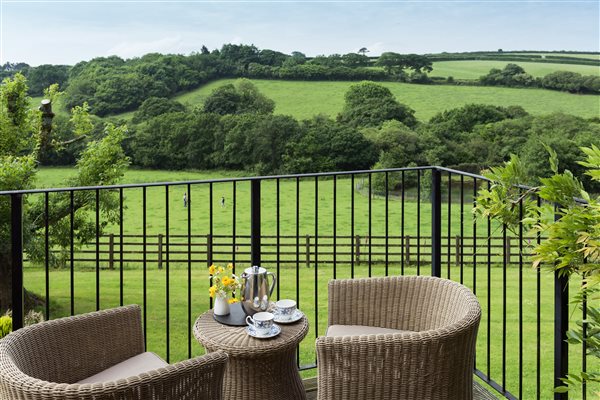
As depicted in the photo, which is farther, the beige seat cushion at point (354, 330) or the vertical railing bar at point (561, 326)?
the beige seat cushion at point (354, 330)

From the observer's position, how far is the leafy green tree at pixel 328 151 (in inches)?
841

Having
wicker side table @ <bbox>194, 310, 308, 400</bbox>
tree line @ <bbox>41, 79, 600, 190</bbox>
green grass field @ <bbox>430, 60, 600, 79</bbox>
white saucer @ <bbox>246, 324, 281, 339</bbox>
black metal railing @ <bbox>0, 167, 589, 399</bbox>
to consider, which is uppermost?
green grass field @ <bbox>430, 60, 600, 79</bbox>

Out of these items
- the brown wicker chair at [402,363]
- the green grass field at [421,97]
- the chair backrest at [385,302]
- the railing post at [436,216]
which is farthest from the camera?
the green grass field at [421,97]

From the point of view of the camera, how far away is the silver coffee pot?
2434 millimetres

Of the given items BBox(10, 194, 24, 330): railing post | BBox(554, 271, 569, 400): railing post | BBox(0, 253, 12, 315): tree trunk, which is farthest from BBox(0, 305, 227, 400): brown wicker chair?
BBox(0, 253, 12, 315): tree trunk

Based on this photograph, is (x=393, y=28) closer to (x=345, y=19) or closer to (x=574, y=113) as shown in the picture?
(x=345, y=19)

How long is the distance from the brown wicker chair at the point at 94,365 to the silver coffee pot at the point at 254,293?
437mm

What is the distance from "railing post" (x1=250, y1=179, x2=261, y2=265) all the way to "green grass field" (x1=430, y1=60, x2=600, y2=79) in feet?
76.3

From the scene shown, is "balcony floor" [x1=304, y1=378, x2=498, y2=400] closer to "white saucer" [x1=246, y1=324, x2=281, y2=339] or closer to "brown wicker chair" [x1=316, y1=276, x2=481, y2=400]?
"white saucer" [x1=246, y1=324, x2=281, y2=339]

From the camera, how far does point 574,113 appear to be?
22.3m

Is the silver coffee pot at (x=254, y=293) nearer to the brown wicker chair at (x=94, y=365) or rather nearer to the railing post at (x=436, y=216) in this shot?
the brown wicker chair at (x=94, y=365)

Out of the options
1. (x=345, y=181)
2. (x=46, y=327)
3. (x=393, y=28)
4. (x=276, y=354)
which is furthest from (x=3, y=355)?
(x=393, y=28)

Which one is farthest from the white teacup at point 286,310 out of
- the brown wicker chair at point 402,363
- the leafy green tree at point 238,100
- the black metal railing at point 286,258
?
the leafy green tree at point 238,100

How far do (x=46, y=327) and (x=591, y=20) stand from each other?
103ft
